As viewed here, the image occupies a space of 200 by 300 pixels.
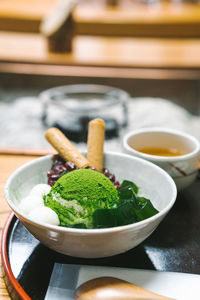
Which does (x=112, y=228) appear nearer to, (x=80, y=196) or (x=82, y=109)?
(x=80, y=196)

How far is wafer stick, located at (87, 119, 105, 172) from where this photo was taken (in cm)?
100

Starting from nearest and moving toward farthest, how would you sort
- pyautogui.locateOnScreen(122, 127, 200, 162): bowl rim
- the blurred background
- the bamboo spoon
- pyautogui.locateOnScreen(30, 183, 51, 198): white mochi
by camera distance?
the bamboo spoon, pyautogui.locateOnScreen(30, 183, 51, 198): white mochi, pyautogui.locateOnScreen(122, 127, 200, 162): bowl rim, the blurred background

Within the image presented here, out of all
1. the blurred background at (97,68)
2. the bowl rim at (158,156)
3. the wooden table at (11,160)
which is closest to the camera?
the bowl rim at (158,156)

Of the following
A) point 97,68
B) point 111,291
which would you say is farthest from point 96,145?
point 97,68

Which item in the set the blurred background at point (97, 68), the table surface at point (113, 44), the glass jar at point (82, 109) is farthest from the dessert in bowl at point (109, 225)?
the table surface at point (113, 44)

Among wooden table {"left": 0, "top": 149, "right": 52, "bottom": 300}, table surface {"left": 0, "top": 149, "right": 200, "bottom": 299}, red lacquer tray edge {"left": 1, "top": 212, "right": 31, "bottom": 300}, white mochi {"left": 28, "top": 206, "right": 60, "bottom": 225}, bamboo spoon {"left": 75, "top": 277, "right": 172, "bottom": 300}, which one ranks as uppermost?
white mochi {"left": 28, "top": 206, "right": 60, "bottom": 225}

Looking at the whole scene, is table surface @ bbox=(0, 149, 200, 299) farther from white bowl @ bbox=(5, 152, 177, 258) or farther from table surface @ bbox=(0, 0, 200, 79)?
table surface @ bbox=(0, 0, 200, 79)

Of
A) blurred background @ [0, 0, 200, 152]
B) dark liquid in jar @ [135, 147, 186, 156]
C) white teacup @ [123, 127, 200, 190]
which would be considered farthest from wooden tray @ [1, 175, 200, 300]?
blurred background @ [0, 0, 200, 152]

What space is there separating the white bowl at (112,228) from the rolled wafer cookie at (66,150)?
44 mm

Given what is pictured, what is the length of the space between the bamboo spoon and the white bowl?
0.06 meters

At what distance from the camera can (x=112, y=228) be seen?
2.20 feet

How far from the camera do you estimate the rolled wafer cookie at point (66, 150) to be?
0.96m

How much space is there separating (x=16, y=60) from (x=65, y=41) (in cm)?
44

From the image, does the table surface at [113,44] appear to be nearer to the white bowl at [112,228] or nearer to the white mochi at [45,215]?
the white bowl at [112,228]
